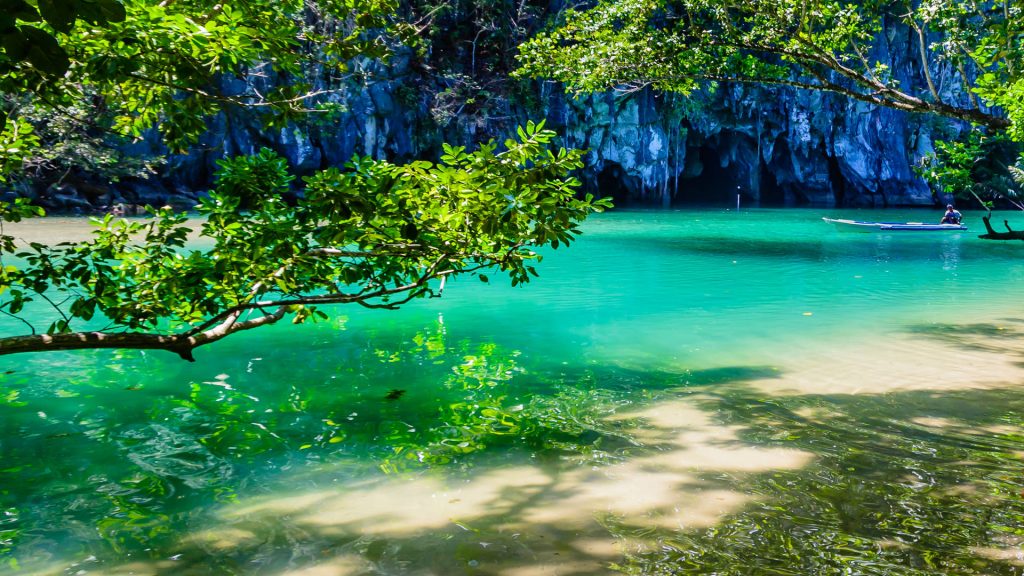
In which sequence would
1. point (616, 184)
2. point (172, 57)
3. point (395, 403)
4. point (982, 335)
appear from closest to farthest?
point (172, 57), point (395, 403), point (982, 335), point (616, 184)

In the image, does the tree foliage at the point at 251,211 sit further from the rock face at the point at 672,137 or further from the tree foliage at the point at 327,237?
the rock face at the point at 672,137

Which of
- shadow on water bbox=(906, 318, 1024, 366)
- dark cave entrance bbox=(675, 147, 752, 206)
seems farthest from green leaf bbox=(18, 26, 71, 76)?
dark cave entrance bbox=(675, 147, 752, 206)

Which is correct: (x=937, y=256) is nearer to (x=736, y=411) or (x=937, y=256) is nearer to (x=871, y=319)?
(x=871, y=319)

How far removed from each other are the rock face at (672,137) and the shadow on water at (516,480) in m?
25.1

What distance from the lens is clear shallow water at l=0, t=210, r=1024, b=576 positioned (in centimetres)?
334

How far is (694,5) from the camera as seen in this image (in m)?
10.3

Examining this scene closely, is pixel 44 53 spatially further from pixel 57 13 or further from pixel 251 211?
pixel 251 211

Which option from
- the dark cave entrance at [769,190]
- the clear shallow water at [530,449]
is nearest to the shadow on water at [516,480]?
the clear shallow water at [530,449]

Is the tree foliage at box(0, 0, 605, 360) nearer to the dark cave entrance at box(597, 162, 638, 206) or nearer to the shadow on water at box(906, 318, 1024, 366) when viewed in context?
the shadow on water at box(906, 318, 1024, 366)

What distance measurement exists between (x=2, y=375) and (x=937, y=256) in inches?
724

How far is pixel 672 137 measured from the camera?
127 ft

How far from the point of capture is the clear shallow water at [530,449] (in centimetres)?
334

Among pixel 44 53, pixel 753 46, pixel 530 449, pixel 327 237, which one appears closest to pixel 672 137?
pixel 753 46

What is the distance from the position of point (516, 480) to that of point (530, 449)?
20.9 inches
